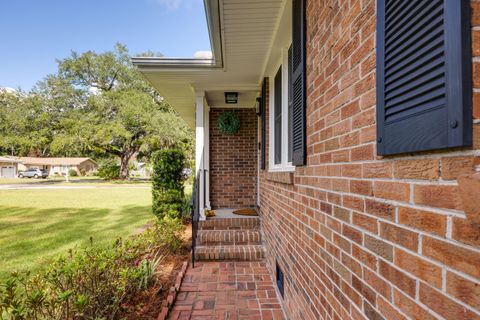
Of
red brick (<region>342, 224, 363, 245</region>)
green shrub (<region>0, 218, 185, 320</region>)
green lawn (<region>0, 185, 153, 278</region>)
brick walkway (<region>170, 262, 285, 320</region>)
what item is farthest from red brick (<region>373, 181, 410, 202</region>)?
green lawn (<region>0, 185, 153, 278</region>)

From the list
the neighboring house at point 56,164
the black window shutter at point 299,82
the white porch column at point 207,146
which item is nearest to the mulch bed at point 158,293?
the white porch column at point 207,146

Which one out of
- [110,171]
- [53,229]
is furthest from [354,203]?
[110,171]

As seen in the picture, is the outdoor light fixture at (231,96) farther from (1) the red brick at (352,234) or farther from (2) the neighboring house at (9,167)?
(2) the neighboring house at (9,167)

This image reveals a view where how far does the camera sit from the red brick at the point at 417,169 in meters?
0.78

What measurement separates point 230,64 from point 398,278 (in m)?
3.66

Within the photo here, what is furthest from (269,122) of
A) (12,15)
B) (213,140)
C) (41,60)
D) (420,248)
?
(41,60)

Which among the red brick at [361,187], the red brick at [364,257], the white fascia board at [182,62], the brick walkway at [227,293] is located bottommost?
the brick walkway at [227,293]

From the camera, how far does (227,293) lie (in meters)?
3.20

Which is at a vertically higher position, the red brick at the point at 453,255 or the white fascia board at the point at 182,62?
the white fascia board at the point at 182,62

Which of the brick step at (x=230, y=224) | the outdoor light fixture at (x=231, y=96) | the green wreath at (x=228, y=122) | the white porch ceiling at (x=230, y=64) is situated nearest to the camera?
the white porch ceiling at (x=230, y=64)

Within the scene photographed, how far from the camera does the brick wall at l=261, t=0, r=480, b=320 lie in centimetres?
71

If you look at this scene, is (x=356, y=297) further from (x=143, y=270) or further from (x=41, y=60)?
(x=41, y=60)

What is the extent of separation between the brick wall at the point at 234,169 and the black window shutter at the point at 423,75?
5131 millimetres

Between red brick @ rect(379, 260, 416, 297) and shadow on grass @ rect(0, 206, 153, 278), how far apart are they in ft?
12.4
